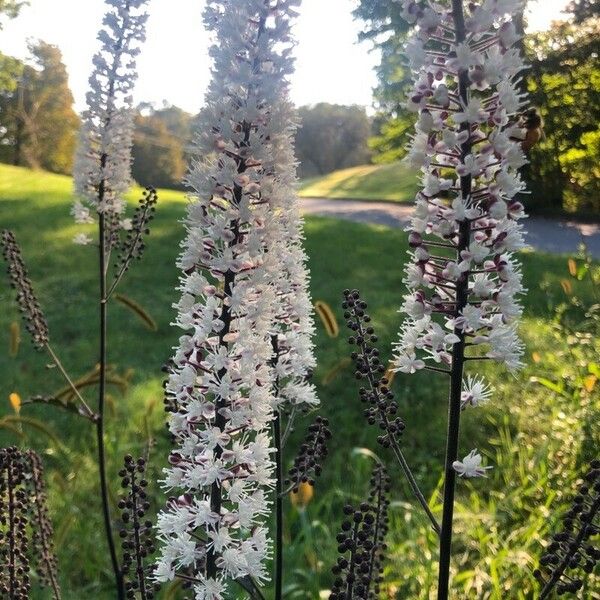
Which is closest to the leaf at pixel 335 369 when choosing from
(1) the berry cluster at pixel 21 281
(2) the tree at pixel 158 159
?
(1) the berry cluster at pixel 21 281

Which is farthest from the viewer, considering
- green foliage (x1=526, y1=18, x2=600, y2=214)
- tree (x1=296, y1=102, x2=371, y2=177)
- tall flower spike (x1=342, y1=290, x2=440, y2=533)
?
tree (x1=296, y1=102, x2=371, y2=177)

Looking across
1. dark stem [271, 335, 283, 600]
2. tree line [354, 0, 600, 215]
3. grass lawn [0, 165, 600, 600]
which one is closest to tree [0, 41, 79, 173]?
tree line [354, 0, 600, 215]

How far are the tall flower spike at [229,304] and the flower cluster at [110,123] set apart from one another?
69.8 inches

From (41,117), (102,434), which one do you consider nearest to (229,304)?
(102,434)

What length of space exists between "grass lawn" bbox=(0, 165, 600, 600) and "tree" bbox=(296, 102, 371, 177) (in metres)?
38.8

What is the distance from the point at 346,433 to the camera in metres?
7.46

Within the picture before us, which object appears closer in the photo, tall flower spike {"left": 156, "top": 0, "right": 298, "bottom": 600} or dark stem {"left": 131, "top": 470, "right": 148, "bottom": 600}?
tall flower spike {"left": 156, "top": 0, "right": 298, "bottom": 600}

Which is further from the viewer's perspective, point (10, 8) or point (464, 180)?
point (10, 8)

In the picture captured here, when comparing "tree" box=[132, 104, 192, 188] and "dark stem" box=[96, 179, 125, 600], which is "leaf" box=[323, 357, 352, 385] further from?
"tree" box=[132, 104, 192, 188]

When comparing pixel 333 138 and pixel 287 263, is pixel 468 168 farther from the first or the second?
pixel 333 138

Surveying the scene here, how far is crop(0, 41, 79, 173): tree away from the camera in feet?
132

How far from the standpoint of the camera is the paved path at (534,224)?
19.9 meters

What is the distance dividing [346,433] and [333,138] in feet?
159

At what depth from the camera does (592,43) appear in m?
24.9
